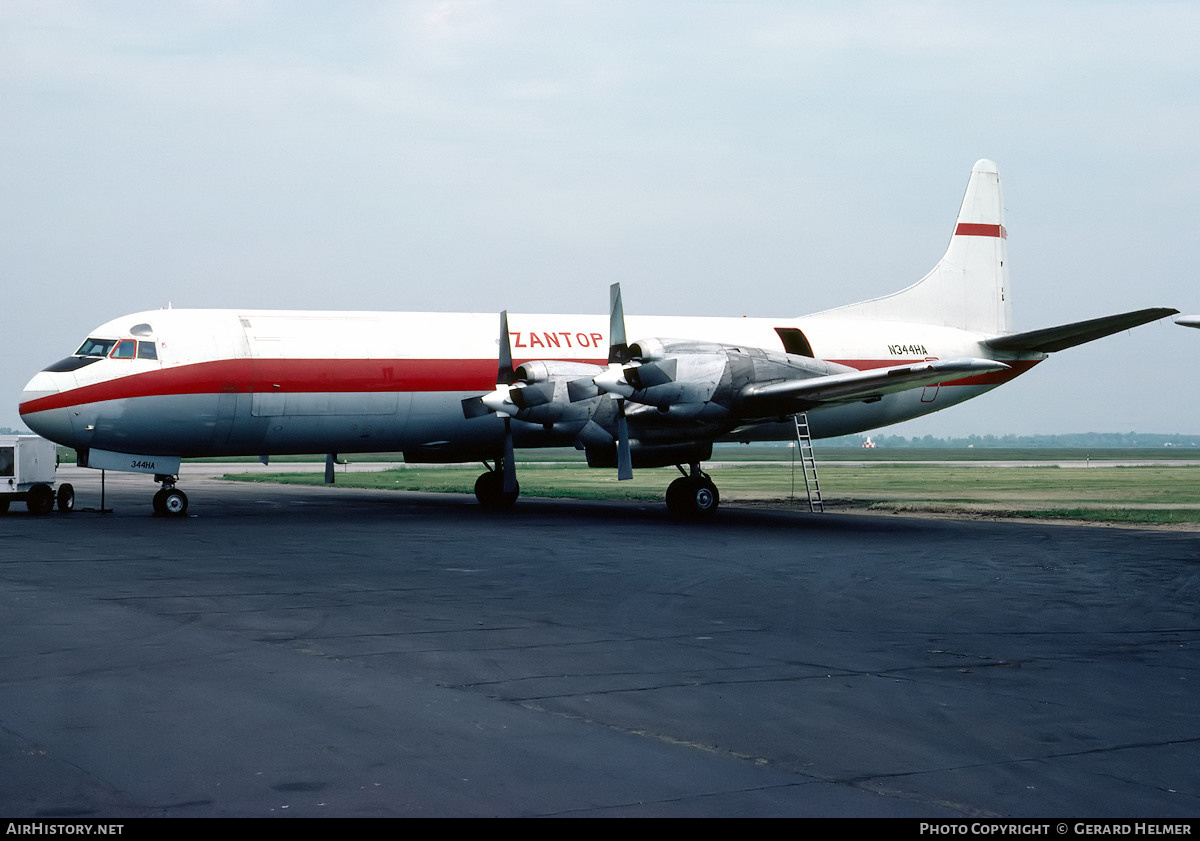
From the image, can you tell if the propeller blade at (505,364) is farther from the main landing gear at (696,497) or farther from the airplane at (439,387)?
the main landing gear at (696,497)

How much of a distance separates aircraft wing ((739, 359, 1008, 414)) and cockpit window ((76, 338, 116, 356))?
1394cm

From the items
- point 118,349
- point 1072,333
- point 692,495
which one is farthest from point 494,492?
point 1072,333

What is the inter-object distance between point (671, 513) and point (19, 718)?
21.2 m

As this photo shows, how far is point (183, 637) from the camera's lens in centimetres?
1072

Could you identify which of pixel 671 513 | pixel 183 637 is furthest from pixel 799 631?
pixel 671 513

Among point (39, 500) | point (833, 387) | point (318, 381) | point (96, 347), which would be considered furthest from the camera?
point (39, 500)

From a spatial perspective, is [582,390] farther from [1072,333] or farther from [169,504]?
[1072,333]

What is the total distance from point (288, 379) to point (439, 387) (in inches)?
139

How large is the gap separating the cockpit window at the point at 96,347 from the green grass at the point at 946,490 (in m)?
14.8

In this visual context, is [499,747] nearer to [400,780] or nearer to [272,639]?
[400,780]

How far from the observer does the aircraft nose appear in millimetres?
24297

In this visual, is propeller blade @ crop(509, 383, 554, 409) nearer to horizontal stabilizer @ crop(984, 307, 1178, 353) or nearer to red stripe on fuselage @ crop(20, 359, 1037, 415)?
red stripe on fuselage @ crop(20, 359, 1037, 415)

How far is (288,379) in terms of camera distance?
25.9 metres

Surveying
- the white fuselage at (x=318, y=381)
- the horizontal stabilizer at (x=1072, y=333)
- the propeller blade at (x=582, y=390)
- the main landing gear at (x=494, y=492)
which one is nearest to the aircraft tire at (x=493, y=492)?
the main landing gear at (x=494, y=492)
